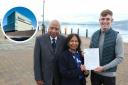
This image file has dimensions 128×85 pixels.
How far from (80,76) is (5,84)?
4346mm

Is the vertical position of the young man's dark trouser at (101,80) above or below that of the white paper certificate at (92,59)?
below

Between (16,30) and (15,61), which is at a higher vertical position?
(16,30)

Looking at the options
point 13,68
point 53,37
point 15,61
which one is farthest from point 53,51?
point 15,61

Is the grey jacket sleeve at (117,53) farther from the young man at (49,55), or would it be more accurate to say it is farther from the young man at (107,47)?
the young man at (49,55)

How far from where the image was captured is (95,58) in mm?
5535

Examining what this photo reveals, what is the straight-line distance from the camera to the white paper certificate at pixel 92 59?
550 centimetres

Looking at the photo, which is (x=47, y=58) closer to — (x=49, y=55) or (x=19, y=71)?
(x=49, y=55)

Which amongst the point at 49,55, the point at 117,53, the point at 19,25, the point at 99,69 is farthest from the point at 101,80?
the point at 19,25

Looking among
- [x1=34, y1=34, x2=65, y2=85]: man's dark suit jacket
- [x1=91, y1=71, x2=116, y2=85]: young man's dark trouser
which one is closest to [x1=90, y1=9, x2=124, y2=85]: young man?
[x1=91, y1=71, x2=116, y2=85]: young man's dark trouser

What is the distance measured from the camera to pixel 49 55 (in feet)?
18.4

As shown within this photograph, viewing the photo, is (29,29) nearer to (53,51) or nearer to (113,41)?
(53,51)

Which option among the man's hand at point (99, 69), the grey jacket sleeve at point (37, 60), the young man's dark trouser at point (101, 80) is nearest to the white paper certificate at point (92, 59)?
the man's hand at point (99, 69)

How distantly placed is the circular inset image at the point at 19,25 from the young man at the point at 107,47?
3.28 feet

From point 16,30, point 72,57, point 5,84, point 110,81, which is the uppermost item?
point 16,30
